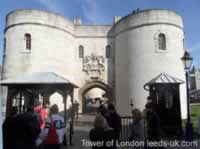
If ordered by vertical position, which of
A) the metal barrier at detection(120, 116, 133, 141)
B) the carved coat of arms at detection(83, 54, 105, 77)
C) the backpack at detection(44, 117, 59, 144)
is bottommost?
the metal barrier at detection(120, 116, 133, 141)

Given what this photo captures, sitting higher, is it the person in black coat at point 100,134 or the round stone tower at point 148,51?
the round stone tower at point 148,51

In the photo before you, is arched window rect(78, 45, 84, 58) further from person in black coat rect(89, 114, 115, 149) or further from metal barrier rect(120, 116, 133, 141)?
person in black coat rect(89, 114, 115, 149)

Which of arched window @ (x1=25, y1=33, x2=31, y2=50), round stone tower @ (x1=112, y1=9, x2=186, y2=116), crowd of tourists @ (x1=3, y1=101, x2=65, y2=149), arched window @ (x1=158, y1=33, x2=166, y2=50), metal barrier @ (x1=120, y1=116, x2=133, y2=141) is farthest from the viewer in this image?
arched window @ (x1=25, y1=33, x2=31, y2=50)

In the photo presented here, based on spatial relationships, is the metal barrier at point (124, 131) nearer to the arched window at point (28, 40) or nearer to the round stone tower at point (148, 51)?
the round stone tower at point (148, 51)

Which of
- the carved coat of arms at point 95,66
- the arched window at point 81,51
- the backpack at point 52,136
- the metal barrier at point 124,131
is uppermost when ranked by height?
the arched window at point 81,51

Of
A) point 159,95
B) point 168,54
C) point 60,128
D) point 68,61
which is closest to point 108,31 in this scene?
point 68,61

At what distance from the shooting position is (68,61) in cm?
2489

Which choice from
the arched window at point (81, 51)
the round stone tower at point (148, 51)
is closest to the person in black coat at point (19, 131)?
the round stone tower at point (148, 51)

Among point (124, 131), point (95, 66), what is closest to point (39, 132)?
point (124, 131)

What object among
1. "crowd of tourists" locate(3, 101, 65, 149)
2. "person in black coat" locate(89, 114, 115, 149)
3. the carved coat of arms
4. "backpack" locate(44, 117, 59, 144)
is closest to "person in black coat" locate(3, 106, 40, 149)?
"crowd of tourists" locate(3, 101, 65, 149)

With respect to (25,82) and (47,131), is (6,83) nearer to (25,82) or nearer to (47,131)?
(25,82)

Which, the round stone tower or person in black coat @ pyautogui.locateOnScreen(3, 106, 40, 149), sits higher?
the round stone tower

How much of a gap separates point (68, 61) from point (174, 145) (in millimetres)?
16740

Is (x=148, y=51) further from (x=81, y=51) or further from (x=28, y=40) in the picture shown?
(x=28, y=40)
